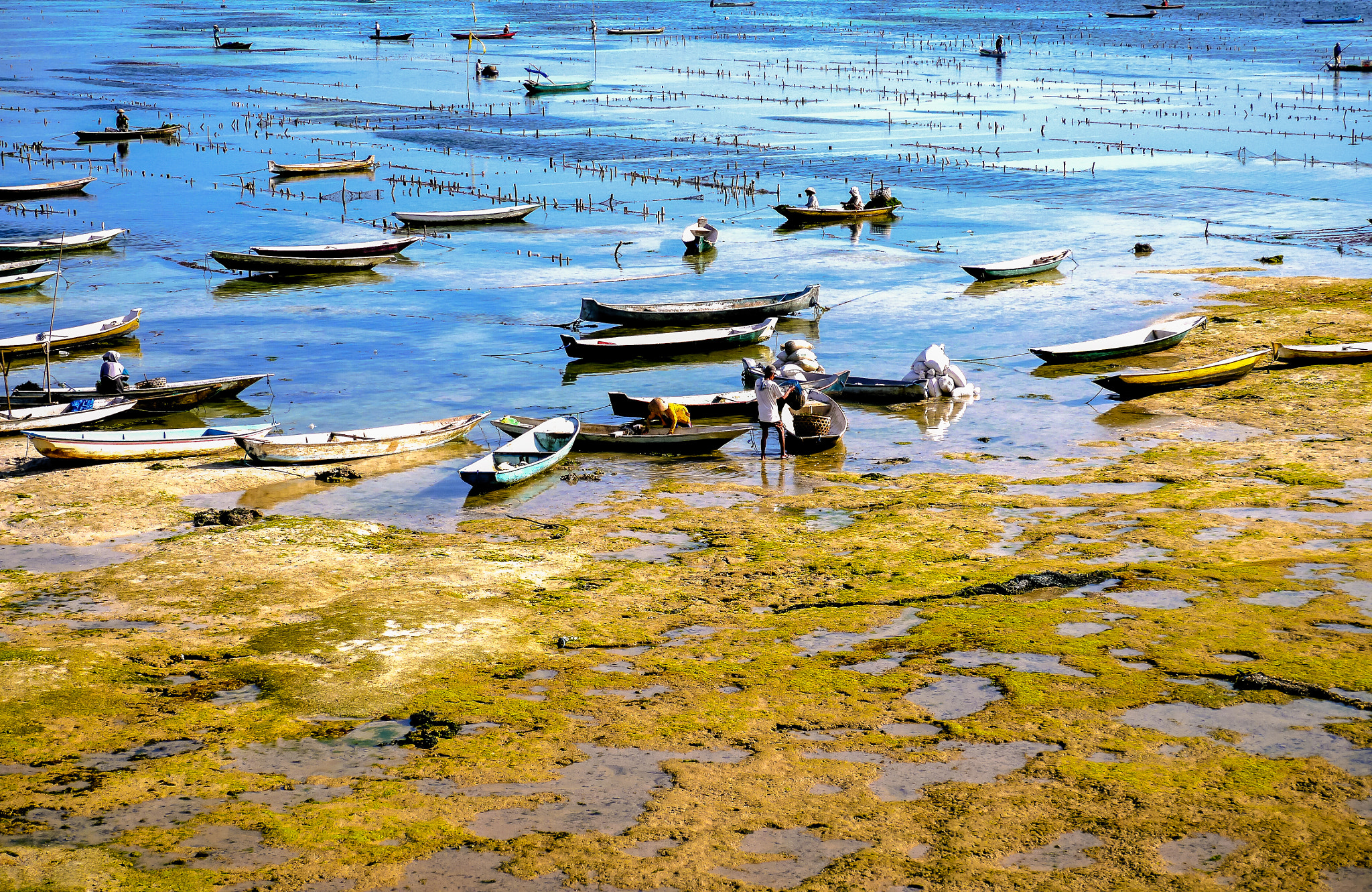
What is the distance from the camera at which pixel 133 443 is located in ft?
78.8

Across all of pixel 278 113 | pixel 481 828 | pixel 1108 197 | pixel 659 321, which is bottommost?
pixel 481 828

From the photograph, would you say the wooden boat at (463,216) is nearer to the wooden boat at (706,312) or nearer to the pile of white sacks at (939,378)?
the wooden boat at (706,312)

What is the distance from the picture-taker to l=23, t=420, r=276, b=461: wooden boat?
922 inches

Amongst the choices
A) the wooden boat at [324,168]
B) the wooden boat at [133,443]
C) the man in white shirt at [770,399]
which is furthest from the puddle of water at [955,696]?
the wooden boat at [324,168]

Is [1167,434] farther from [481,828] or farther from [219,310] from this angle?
[219,310]

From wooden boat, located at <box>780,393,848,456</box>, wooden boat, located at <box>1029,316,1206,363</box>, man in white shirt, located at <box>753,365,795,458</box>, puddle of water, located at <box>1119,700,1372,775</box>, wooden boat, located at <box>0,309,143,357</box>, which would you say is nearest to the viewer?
puddle of water, located at <box>1119,700,1372,775</box>

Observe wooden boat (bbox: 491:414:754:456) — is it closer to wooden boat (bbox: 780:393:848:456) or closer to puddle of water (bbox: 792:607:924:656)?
wooden boat (bbox: 780:393:848:456)

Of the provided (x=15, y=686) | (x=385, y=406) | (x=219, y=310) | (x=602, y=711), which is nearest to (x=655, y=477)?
(x=385, y=406)

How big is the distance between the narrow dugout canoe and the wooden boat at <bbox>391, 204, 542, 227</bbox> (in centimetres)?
2465

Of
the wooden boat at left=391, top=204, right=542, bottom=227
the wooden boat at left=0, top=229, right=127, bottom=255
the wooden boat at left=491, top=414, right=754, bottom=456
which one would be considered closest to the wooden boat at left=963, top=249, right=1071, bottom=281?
the wooden boat at left=491, top=414, right=754, bottom=456

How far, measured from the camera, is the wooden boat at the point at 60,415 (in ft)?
81.7

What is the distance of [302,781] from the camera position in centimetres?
1191

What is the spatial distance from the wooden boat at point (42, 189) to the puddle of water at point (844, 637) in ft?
167

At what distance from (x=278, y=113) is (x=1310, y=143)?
61.5 m
